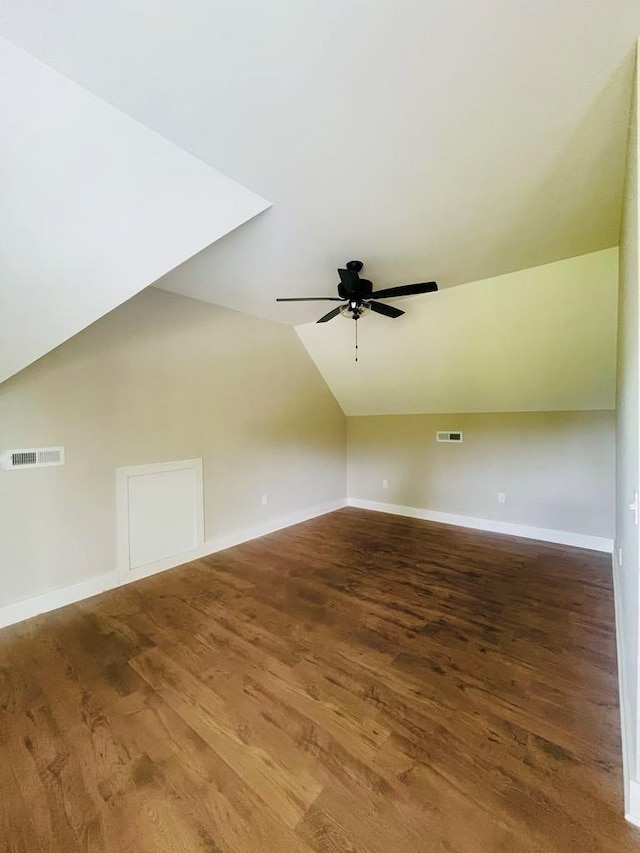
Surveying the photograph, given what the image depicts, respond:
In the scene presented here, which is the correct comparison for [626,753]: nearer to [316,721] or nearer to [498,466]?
[316,721]

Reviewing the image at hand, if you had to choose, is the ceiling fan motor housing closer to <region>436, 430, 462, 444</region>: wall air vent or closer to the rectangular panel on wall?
the rectangular panel on wall

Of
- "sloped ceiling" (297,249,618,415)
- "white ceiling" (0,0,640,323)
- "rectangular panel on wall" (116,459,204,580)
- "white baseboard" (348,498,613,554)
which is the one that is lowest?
"white baseboard" (348,498,613,554)

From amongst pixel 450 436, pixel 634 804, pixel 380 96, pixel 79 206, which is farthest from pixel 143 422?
pixel 450 436

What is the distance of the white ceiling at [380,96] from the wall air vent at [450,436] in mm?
2840

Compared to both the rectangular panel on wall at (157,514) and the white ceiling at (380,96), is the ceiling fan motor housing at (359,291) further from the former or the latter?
the rectangular panel on wall at (157,514)

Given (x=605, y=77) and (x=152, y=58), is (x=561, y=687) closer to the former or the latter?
(x=605, y=77)

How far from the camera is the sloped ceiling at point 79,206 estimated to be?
4.30 feet

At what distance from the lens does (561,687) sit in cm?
187

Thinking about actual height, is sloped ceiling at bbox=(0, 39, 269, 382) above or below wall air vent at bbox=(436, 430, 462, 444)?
above

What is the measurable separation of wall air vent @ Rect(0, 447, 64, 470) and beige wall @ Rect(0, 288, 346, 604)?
0.16 feet

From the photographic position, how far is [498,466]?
4.43 metres

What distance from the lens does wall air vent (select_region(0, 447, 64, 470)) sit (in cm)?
253

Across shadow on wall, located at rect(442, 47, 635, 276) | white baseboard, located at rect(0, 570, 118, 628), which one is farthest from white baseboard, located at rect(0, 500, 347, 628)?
shadow on wall, located at rect(442, 47, 635, 276)

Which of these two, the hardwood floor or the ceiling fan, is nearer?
the hardwood floor
